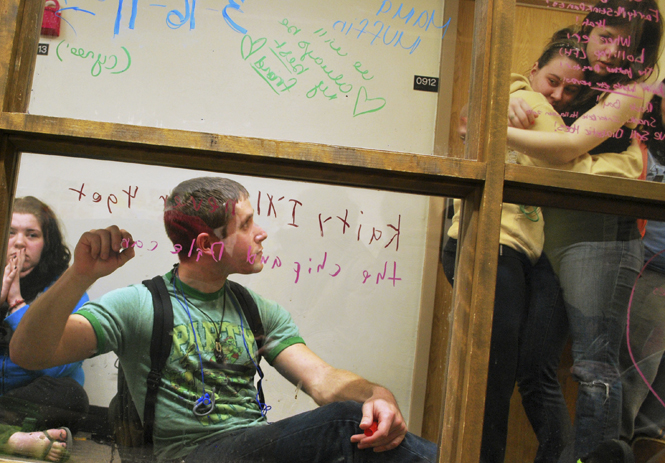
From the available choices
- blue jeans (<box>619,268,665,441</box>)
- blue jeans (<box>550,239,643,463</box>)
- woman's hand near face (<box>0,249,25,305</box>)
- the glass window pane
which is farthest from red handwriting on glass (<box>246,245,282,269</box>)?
blue jeans (<box>619,268,665,441</box>)

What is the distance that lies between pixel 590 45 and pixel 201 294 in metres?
0.83

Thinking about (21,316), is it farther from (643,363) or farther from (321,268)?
(643,363)

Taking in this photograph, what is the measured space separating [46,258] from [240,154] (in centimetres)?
37

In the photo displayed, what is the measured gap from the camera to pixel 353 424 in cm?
85

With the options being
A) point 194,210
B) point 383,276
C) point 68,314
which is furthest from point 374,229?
point 68,314

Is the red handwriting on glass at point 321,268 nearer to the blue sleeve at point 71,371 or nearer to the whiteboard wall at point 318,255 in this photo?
the whiteboard wall at point 318,255

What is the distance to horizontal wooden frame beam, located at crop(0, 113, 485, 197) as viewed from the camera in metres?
0.79

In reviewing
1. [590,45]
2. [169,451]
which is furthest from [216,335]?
[590,45]

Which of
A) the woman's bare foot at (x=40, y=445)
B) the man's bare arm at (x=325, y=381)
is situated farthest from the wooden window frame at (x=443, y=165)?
the woman's bare foot at (x=40, y=445)

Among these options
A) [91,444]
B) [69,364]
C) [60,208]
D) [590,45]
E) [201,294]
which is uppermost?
[590,45]

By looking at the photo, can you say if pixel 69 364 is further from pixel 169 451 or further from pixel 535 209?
pixel 535 209

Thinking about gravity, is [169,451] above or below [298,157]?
below

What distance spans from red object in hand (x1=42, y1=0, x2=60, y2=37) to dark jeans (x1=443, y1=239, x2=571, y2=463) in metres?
0.77

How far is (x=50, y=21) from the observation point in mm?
872
